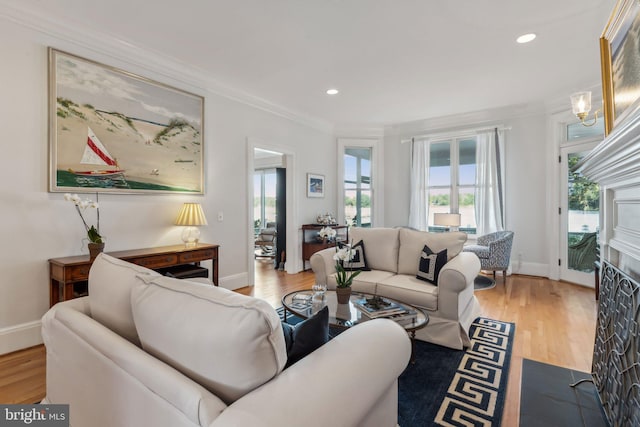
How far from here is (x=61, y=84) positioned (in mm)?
2680

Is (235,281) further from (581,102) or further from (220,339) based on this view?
(581,102)

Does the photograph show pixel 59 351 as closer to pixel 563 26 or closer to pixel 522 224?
pixel 563 26

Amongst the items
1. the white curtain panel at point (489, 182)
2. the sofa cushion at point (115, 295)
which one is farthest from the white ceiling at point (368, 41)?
the sofa cushion at point (115, 295)

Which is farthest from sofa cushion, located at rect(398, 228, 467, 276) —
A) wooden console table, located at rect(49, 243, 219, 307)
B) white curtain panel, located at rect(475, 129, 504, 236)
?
white curtain panel, located at rect(475, 129, 504, 236)

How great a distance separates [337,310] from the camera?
2309 millimetres

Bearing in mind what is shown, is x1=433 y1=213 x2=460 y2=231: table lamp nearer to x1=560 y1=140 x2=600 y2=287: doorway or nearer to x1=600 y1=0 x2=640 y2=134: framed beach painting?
x1=560 y1=140 x2=600 y2=287: doorway

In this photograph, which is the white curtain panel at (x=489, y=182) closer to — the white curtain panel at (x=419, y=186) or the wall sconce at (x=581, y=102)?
the white curtain panel at (x=419, y=186)

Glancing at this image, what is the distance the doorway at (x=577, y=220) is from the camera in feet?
14.2

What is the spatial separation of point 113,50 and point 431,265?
370cm

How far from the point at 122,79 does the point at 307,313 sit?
116 inches

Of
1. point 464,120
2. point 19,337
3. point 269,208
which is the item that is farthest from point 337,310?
point 269,208

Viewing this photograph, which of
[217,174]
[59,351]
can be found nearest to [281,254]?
[217,174]

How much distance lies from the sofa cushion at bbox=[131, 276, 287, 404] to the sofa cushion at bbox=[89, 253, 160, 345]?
0.30 metres

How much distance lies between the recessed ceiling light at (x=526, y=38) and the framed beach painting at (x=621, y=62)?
4.82ft
